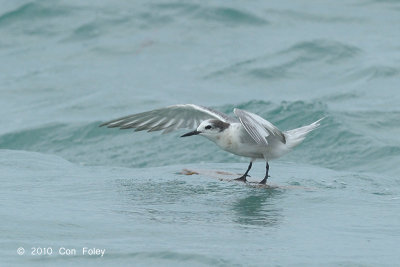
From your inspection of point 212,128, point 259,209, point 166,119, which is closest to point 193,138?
point 166,119

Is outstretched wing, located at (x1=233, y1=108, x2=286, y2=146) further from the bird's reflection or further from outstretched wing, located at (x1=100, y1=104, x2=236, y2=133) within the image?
outstretched wing, located at (x1=100, y1=104, x2=236, y2=133)

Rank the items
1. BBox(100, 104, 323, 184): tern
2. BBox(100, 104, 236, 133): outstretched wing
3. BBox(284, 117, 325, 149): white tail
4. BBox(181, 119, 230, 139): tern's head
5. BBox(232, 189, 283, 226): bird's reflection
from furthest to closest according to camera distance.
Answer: BBox(100, 104, 236, 133): outstretched wing → BBox(284, 117, 325, 149): white tail → BBox(181, 119, 230, 139): tern's head → BBox(100, 104, 323, 184): tern → BBox(232, 189, 283, 226): bird's reflection

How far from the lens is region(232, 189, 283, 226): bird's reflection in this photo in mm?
8570

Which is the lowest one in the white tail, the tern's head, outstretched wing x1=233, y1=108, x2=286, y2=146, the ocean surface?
the ocean surface

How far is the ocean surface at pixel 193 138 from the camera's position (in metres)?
7.76

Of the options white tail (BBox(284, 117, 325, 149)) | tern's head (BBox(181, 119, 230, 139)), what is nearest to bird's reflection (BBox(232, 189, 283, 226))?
white tail (BBox(284, 117, 325, 149))

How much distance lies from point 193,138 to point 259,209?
5.82 m

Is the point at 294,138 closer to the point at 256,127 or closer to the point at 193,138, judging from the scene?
the point at 256,127

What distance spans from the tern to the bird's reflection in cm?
53

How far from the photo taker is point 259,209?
30.0ft

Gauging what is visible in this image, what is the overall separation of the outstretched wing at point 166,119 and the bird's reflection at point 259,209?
1.57 meters

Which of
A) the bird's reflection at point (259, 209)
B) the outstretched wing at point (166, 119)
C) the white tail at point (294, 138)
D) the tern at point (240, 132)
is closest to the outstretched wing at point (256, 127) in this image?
the tern at point (240, 132)

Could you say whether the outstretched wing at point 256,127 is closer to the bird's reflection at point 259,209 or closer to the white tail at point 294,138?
the white tail at point 294,138

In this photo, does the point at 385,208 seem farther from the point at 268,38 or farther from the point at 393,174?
the point at 268,38
